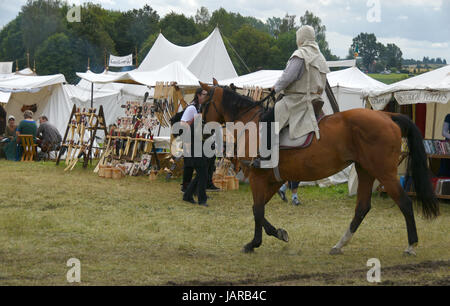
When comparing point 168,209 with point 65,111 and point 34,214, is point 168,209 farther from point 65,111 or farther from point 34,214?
point 65,111

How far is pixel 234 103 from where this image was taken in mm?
6613

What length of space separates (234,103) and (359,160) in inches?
64.7

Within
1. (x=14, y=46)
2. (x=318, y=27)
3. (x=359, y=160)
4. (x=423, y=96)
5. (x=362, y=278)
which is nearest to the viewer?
→ (x=362, y=278)

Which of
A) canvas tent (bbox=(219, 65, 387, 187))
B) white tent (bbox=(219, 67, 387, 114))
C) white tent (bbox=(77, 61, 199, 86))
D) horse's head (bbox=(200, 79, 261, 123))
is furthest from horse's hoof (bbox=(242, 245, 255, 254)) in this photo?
white tent (bbox=(77, 61, 199, 86))

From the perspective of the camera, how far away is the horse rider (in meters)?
6.01

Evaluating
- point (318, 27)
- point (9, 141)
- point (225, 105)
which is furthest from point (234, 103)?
point (318, 27)

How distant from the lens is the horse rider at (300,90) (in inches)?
237

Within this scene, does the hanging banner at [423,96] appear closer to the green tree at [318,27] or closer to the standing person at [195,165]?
the standing person at [195,165]

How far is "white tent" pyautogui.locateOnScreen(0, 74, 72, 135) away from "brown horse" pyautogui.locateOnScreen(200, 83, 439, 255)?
1527 cm

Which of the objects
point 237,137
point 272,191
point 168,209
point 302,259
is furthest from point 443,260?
point 168,209

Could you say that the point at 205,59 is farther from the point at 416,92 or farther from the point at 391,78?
the point at 416,92

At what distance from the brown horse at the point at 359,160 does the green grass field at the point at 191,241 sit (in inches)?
19.8

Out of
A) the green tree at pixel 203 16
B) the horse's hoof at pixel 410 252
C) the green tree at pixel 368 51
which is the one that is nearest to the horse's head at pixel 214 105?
the horse's hoof at pixel 410 252

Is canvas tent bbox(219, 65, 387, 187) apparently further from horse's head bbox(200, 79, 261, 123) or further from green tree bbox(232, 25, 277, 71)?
green tree bbox(232, 25, 277, 71)
